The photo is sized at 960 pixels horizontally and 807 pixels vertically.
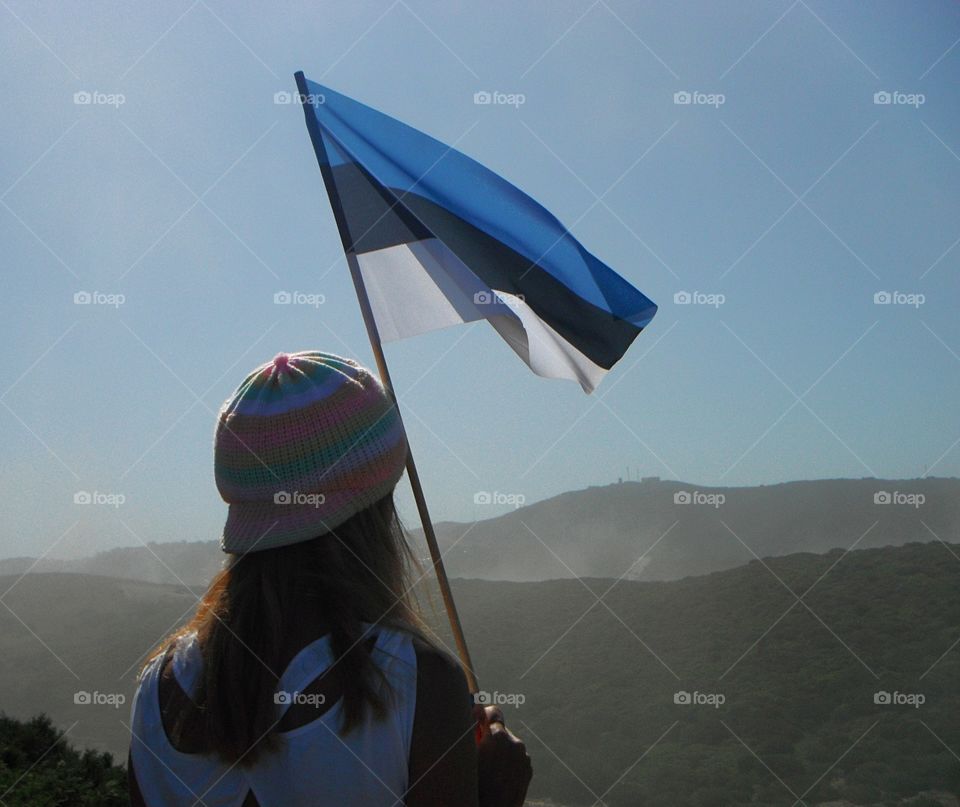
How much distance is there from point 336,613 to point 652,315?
287 centimetres

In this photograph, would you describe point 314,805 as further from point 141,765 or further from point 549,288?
point 549,288

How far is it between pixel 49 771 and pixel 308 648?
3926 millimetres

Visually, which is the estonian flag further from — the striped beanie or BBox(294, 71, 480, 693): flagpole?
the striped beanie

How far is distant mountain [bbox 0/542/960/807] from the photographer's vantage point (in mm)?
9469

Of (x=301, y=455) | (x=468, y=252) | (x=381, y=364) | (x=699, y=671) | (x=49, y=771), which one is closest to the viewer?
(x=301, y=455)

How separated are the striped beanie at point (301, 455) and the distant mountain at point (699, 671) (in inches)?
322

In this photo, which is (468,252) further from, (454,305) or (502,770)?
(502,770)

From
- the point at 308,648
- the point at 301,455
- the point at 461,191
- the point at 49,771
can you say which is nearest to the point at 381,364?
the point at 461,191

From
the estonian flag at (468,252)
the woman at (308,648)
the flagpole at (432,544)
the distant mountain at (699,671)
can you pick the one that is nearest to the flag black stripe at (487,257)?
the estonian flag at (468,252)

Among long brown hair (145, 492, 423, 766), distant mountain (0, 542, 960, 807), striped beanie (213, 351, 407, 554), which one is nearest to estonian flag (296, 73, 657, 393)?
striped beanie (213, 351, 407, 554)

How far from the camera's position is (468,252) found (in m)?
4.04

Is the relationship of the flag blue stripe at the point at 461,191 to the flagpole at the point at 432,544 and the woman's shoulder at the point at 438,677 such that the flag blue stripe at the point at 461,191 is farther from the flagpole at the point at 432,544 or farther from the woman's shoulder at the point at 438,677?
the woman's shoulder at the point at 438,677

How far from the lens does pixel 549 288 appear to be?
408 centimetres

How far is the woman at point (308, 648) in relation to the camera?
1.42 meters
